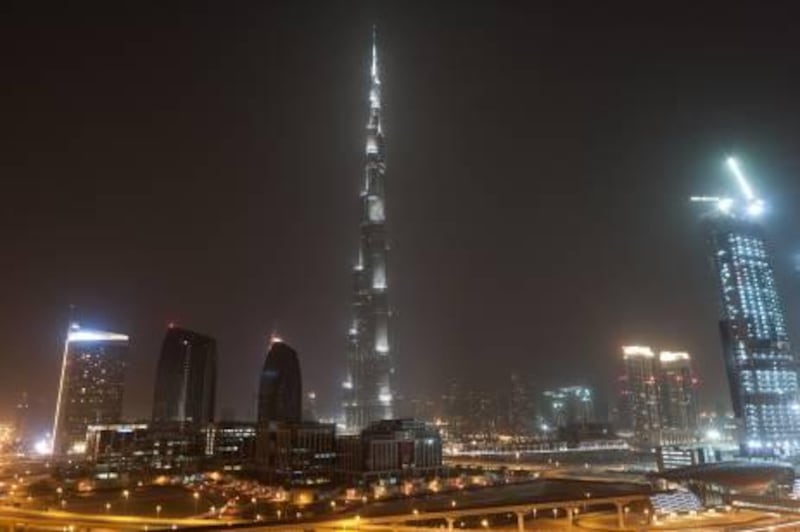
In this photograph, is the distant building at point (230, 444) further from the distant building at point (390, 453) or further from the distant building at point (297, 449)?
the distant building at point (390, 453)

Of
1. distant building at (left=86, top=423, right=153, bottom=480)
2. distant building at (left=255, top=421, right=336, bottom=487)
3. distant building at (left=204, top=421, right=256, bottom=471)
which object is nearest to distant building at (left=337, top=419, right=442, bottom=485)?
distant building at (left=255, top=421, right=336, bottom=487)

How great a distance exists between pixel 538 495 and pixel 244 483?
7354 cm

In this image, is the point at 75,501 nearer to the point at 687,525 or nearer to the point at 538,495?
the point at 538,495

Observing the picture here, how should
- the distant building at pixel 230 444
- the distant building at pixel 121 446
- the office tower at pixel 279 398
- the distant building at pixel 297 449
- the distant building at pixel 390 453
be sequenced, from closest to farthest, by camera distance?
the distant building at pixel 390 453
the distant building at pixel 297 449
the distant building at pixel 121 446
the distant building at pixel 230 444
the office tower at pixel 279 398

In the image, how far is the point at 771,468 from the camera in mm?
113750

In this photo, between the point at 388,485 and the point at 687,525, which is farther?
the point at 388,485

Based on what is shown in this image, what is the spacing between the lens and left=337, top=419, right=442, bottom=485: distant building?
15050 centimetres

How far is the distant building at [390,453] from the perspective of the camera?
494 ft

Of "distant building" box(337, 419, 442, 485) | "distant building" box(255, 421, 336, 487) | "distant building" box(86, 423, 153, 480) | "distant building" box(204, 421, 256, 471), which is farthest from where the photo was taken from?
"distant building" box(204, 421, 256, 471)

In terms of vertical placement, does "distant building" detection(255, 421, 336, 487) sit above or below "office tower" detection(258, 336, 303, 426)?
below

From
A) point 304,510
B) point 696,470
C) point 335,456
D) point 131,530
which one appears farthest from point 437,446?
point 131,530

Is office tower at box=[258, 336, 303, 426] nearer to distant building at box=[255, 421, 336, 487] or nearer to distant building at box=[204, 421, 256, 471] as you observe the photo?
distant building at box=[204, 421, 256, 471]

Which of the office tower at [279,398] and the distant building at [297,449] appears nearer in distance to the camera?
the distant building at [297,449]

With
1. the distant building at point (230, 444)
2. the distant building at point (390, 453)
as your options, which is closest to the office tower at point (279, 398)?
the distant building at point (230, 444)
